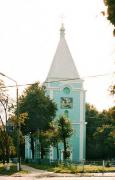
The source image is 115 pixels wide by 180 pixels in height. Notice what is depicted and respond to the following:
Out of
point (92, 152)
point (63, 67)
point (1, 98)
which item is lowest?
point (92, 152)

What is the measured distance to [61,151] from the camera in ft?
270

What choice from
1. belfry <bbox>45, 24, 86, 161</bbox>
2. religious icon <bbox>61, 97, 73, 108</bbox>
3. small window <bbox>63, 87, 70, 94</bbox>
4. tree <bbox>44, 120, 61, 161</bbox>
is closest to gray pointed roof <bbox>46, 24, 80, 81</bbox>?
belfry <bbox>45, 24, 86, 161</bbox>

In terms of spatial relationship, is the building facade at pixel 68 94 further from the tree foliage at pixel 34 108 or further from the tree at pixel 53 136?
the tree at pixel 53 136

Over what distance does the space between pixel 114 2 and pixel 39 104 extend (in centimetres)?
5424

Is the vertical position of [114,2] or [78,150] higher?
[114,2]

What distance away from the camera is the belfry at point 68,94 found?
83438 millimetres

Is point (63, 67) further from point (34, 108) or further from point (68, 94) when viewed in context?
point (34, 108)

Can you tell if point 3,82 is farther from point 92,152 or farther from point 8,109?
point 92,152

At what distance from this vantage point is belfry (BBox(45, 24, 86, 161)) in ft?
274

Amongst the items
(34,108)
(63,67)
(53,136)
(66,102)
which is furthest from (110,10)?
(66,102)

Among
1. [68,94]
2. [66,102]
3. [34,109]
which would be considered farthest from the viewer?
[68,94]

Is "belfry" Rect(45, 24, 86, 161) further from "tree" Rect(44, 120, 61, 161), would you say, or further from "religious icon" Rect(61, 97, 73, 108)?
"tree" Rect(44, 120, 61, 161)

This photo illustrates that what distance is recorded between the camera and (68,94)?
3327 inches

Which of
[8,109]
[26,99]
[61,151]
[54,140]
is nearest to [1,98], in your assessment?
[8,109]
